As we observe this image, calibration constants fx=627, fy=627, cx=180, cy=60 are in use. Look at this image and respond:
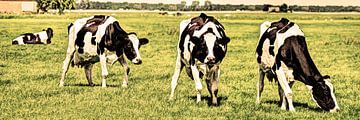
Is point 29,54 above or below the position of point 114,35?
below

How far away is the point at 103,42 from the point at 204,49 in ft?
14.8

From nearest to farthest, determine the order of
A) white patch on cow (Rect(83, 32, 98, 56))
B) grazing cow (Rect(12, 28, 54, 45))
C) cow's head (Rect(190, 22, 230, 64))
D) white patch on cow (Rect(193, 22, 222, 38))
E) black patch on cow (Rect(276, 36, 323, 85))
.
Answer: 1. black patch on cow (Rect(276, 36, 323, 85))
2. cow's head (Rect(190, 22, 230, 64))
3. white patch on cow (Rect(193, 22, 222, 38))
4. white patch on cow (Rect(83, 32, 98, 56))
5. grazing cow (Rect(12, 28, 54, 45))

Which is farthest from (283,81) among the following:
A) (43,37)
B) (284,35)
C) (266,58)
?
(43,37)

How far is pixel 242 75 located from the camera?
21.8 m

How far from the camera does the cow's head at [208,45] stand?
542 inches

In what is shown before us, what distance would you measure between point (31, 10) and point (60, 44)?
10895 cm

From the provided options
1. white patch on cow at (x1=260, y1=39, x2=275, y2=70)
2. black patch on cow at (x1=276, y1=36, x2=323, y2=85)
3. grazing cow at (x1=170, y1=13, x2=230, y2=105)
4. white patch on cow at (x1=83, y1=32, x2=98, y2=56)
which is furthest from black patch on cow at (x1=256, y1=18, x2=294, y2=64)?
white patch on cow at (x1=83, y1=32, x2=98, y2=56)

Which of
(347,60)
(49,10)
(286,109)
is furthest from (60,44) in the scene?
(49,10)

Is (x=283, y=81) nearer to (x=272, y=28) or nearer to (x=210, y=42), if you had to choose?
(x=272, y=28)

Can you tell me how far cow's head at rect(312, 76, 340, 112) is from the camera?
13047mm

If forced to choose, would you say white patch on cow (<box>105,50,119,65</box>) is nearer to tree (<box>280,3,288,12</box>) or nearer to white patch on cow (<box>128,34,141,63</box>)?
white patch on cow (<box>128,34,141,63</box>)

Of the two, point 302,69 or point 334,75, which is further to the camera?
point 334,75

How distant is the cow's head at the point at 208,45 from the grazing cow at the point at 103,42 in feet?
12.9

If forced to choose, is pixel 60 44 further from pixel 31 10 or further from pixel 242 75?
pixel 31 10
